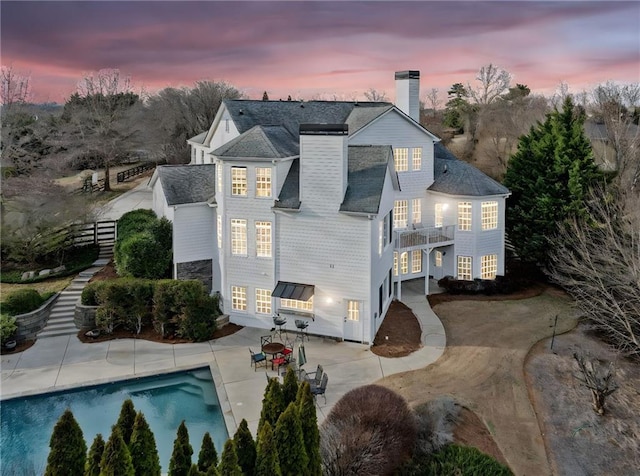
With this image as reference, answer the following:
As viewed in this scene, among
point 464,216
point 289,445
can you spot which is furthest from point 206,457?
point 464,216

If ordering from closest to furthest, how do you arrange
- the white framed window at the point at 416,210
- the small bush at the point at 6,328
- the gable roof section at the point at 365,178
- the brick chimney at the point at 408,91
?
the small bush at the point at 6,328, the gable roof section at the point at 365,178, the white framed window at the point at 416,210, the brick chimney at the point at 408,91

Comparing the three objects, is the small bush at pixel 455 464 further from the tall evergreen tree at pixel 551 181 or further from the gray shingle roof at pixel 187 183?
the tall evergreen tree at pixel 551 181

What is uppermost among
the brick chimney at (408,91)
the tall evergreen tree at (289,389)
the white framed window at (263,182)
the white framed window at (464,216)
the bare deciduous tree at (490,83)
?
the bare deciduous tree at (490,83)

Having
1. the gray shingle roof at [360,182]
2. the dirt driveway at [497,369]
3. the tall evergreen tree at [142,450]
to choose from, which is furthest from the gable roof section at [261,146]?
the tall evergreen tree at [142,450]

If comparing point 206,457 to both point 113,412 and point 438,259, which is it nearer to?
point 113,412

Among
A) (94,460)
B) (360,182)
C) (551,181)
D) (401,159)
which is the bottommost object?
(94,460)

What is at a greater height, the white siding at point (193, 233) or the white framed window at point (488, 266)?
the white siding at point (193, 233)
